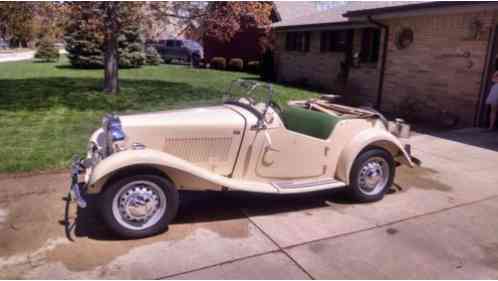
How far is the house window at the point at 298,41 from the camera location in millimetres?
18062

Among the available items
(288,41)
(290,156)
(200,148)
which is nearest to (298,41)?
(288,41)

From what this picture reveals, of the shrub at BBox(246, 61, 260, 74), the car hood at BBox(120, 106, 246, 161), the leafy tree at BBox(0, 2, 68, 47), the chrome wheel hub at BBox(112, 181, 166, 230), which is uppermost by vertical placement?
the leafy tree at BBox(0, 2, 68, 47)

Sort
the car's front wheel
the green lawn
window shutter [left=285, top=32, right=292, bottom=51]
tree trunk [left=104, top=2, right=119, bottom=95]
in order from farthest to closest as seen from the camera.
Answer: window shutter [left=285, top=32, right=292, bottom=51] → tree trunk [left=104, top=2, right=119, bottom=95] → the green lawn → the car's front wheel

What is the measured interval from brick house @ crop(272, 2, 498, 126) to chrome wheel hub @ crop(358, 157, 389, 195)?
6.01 metres

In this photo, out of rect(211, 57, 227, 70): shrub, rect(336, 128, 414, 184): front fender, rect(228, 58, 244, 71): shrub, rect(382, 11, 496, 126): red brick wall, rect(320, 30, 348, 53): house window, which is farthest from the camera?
rect(211, 57, 227, 70): shrub

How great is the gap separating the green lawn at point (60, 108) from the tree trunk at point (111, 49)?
0.39m

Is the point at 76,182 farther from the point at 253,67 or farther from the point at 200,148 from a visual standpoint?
the point at 253,67

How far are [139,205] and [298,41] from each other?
16.2 meters

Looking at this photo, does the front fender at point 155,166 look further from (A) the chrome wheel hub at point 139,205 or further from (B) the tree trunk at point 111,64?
(B) the tree trunk at point 111,64

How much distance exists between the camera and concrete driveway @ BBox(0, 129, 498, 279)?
339cm

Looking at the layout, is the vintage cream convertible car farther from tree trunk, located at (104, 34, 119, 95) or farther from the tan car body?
tree trunk, located at (104, 34, 119, 95)

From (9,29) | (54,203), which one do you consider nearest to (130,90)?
(9,29)

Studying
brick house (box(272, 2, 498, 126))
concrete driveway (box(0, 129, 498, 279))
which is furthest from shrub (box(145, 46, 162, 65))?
concrete driveway (box(0, 129, 498, 279))

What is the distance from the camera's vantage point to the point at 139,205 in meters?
3.79
